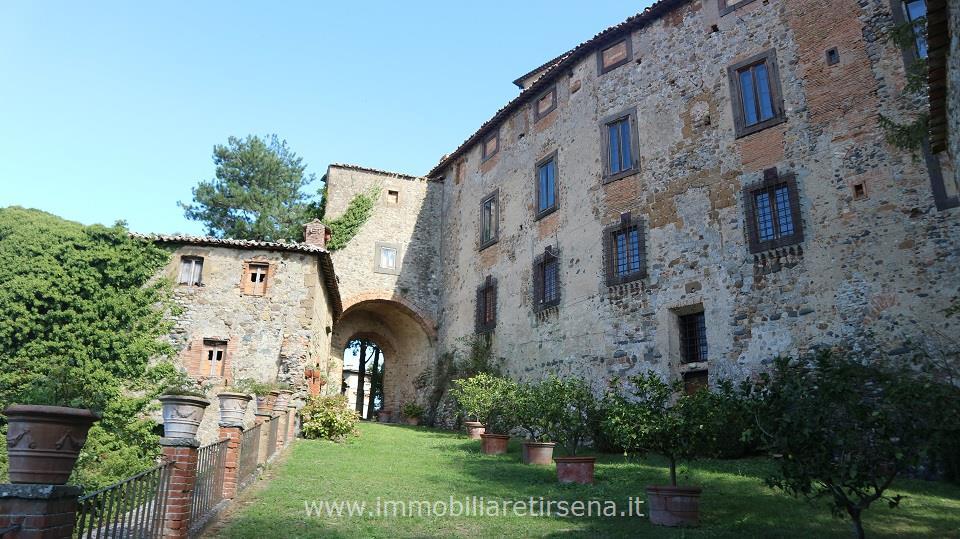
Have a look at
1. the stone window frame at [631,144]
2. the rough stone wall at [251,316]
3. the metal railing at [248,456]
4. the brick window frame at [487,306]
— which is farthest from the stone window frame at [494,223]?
the metal railing at [248,456]

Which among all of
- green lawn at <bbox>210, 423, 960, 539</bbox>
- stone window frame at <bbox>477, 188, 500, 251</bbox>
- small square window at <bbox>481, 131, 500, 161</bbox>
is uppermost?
small square window at <bbox>481, 131, 500, 161</bbox>

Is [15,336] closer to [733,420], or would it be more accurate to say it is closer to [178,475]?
[178,475]

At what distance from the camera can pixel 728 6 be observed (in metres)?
16.9

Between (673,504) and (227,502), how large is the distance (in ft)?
19.8

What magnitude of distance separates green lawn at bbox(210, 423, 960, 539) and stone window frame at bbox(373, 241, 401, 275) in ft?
42.9

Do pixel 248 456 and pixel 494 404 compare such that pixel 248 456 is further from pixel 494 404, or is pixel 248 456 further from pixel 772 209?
pixel 772 209

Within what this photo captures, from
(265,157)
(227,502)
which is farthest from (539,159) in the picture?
(265,157)

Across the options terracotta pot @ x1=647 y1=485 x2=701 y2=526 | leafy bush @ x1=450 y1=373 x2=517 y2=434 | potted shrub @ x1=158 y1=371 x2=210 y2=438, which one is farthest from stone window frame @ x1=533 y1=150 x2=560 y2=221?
potted shrub @ x1=158 y1=371 x2=210 y2=438

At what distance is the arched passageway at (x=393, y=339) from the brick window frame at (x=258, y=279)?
800 cm

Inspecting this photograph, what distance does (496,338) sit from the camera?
22.4 meters

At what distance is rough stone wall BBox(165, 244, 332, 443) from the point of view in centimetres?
1762

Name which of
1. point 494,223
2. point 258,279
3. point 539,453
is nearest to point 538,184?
point 494,223

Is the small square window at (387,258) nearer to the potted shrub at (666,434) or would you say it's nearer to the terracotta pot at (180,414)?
the potted shrub at (666,434)

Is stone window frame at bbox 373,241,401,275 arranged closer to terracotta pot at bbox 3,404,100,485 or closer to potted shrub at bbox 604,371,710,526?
potted shrub at bbox 604,371,710,526
